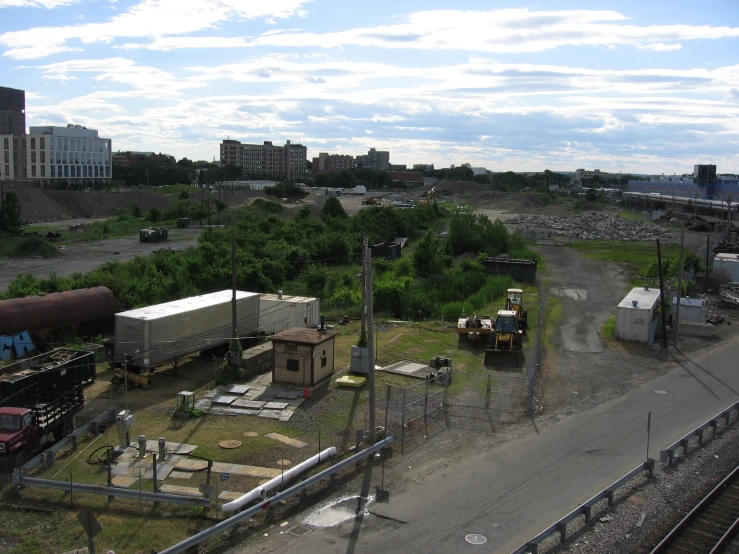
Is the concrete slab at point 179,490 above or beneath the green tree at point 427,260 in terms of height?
beneath

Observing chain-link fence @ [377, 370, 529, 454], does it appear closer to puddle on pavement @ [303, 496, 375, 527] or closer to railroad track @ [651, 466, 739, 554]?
puddle on pavement @ [303, 496, 375, 527]

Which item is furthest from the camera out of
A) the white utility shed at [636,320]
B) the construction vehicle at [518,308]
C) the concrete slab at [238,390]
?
the construction vehicle at [518,308]

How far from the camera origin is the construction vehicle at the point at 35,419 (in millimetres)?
15016

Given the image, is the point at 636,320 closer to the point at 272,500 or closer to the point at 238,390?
the point at 238,390

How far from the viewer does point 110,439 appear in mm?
17141

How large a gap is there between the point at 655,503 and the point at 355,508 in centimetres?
622

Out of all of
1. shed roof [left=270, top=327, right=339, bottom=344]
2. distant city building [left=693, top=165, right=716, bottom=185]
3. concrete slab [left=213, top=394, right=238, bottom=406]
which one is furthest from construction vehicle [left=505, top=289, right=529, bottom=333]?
distant city building [left=693, top=165, right=716, bottom=185]

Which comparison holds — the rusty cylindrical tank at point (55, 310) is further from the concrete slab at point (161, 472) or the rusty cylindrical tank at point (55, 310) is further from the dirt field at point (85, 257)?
the dirt field at point (85, 257)

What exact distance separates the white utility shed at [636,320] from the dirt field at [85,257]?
3439 centimetres

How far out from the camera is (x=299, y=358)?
846 inches

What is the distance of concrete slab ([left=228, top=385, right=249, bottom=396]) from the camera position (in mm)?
20781

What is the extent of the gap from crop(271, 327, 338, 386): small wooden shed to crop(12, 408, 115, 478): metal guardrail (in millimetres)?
5449

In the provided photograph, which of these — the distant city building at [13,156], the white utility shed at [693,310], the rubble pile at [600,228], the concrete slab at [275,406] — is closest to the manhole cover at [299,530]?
the concrete slab at [275,406]

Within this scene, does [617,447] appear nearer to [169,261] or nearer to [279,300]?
[279,300]
